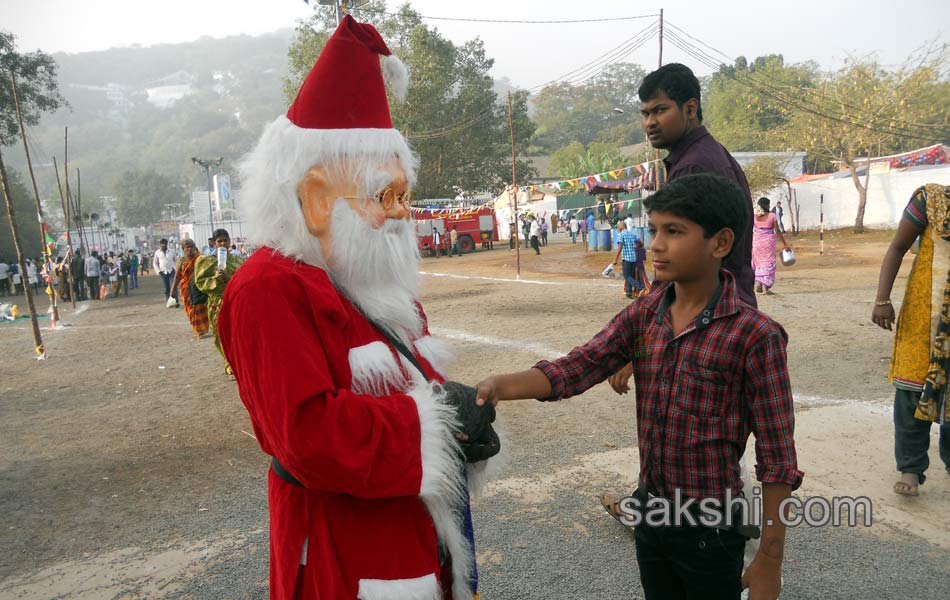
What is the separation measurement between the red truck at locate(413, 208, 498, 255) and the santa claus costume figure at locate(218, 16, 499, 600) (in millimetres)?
27575

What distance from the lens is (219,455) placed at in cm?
495

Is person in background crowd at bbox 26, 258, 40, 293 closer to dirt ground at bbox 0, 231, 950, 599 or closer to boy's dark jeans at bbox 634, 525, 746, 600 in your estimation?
dirt ground at bbox 0, 231, 950, 599

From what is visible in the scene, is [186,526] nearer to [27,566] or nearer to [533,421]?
[27,566]

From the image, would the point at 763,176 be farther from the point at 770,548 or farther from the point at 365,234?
the point at 365,234

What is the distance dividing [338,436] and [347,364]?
0.19 metres

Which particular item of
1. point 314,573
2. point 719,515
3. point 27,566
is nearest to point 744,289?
point 719,515

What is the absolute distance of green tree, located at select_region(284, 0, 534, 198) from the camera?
35.0 metres

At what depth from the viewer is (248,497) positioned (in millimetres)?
4059

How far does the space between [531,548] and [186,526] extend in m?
2.04

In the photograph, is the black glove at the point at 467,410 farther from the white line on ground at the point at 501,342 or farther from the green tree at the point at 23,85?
the green tree at the point at 23,85

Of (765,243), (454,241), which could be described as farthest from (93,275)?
(765,243)

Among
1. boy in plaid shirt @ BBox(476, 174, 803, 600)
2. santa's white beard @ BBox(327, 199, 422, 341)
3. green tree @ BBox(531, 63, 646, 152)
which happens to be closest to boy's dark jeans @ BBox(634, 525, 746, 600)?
boy in plaid shirt @ BBox(476, 174, 803, 600)

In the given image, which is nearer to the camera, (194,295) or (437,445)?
(437,445)

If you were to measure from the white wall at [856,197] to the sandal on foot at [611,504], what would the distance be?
27804 millimetres
